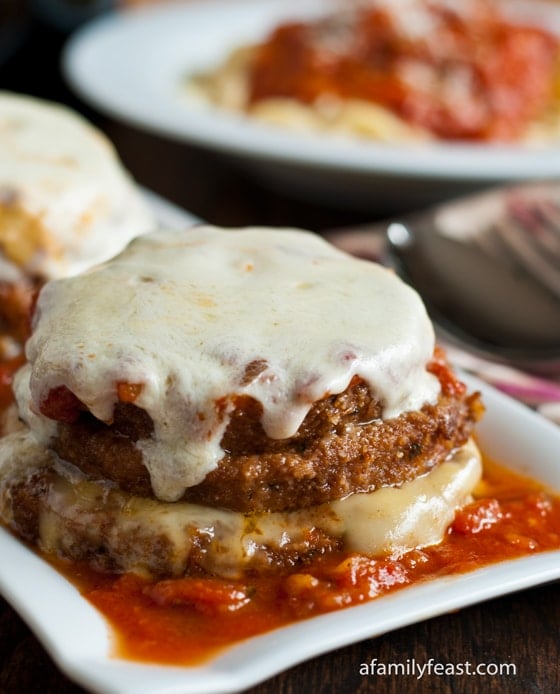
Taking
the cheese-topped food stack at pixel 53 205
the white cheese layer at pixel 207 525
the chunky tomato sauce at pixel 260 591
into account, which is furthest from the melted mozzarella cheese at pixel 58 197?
the chunky tomato sauce at pixel 260 591

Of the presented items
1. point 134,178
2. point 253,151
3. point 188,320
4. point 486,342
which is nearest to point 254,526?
point 188,320

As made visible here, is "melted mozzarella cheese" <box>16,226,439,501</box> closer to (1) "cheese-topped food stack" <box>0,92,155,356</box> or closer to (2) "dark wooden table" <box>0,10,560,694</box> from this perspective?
(2) "dark wooden table" <box>0,10,560,694</box>

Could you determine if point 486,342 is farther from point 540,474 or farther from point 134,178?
point 134,178

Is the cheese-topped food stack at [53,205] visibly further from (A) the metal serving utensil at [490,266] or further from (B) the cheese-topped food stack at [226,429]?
(B) the cheese-topped food stack at [226,429]

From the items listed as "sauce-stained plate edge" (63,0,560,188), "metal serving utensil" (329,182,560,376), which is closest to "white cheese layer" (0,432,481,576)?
"metal serving utensil" (329,182,560,376)

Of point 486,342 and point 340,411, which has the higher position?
point 340,411
